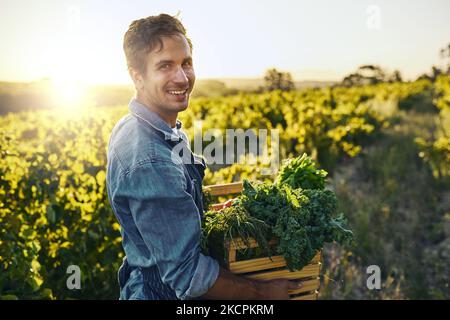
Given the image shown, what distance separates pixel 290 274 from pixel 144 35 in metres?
1.12

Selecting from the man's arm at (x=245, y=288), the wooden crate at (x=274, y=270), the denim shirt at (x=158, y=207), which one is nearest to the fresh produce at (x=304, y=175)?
the wooden crate at (x=274, y=270)

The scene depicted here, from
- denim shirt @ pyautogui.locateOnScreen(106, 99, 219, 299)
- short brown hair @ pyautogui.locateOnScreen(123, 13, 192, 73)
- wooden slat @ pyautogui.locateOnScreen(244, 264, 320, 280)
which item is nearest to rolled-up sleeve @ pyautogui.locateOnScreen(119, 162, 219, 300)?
denim shirt @ pyautogui.locateOnScreen(106, 99, 219, 299)

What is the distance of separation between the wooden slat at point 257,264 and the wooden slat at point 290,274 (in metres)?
0.02

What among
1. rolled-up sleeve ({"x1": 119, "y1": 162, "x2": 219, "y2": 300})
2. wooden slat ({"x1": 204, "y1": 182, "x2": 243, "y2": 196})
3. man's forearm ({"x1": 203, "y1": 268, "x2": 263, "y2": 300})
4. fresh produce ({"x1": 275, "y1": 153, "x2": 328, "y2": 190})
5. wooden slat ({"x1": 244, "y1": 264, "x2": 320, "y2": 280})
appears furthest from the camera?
wooden slat ({"x1": 204, "y1": 182, "x2": 243, "y2": 196})

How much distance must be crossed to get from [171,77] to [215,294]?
0.85 m

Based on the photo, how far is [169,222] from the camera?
1766mm

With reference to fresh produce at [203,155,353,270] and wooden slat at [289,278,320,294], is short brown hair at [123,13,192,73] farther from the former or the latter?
wooden slat at [289,278,320,294]

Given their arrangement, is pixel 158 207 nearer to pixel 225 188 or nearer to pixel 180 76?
pixel 180 76

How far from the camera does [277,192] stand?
2113 millimetres

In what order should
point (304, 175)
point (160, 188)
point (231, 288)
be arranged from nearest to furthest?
1. point (160, 188)
2. point (231, 288)
3. point (304, 175)

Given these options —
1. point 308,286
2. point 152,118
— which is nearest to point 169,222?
point 152,118

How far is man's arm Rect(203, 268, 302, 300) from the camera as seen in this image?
1886mm

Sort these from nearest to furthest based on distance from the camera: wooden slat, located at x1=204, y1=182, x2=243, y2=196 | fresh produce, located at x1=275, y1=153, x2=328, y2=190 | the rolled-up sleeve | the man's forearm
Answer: the rolled-up sleeve
the man's forearm
fresh produce, located at x1=275, y1=153, x2=328, y2=190
wooden slat, located at x1=204, y1=182, x2=243, y2=196
